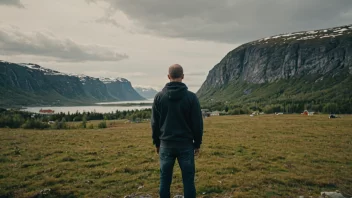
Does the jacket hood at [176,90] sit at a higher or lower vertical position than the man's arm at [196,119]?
higher

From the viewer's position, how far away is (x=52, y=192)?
1216cm

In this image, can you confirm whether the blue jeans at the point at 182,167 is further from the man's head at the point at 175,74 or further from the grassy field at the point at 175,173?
the grassy field at the point at 175,173

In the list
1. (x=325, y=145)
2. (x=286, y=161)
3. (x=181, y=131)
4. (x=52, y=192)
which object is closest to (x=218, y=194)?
(x=181, y=131)

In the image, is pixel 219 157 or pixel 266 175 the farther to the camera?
pixel 219 157

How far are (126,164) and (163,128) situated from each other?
413 inches

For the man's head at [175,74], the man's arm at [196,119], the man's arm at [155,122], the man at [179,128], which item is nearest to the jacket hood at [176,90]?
the man at [179,128]

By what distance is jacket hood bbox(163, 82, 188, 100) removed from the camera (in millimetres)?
8164

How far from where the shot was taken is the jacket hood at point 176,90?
816 cm

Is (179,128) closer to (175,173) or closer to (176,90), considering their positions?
(176,90)

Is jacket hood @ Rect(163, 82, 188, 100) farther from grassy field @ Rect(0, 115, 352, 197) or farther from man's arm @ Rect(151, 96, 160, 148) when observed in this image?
grassy field @ Rect(0, 115, 352, 197)

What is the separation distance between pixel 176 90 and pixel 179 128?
120cm

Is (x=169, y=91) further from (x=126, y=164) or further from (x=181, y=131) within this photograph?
(x=126, y=164)

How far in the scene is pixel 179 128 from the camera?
27.1 ft

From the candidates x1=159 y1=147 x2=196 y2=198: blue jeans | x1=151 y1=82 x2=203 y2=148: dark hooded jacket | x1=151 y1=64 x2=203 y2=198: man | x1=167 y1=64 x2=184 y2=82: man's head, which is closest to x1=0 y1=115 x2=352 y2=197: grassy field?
x1=159 y1=147 x2=196 y2=198: blue jeans
